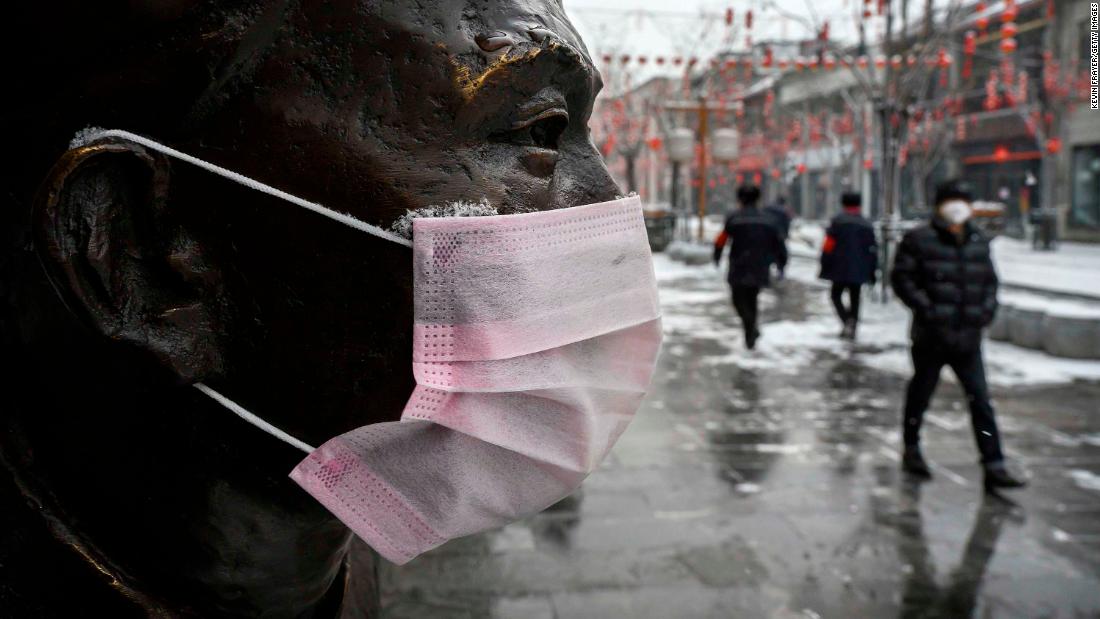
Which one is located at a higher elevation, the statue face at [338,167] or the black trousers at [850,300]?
the statue face at [338,167]

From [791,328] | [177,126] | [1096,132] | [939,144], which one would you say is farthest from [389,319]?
[939,144]

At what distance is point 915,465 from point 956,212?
63.6 inches

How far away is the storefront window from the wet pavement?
23.2 meters

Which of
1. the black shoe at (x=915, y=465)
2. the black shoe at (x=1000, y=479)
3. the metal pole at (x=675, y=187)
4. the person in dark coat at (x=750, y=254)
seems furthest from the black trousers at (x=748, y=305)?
the metal pole at (x=675, y=187)

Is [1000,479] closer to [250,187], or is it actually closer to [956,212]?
[956,212]

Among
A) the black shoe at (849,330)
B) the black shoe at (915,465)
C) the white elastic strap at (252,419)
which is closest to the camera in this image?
the white elastic strap at (252,419)

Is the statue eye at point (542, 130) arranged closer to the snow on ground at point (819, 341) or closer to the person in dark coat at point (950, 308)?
the person in dark coat at point (950, 308)

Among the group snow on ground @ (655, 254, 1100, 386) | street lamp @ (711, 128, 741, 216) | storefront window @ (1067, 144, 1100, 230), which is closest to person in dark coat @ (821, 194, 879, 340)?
snow on ground @ (655, 254, 1100, 386)

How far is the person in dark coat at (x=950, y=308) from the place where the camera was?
211 inches

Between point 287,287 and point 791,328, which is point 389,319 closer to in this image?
point 287,287

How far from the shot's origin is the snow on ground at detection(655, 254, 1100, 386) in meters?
8.74

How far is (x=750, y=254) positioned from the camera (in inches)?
397

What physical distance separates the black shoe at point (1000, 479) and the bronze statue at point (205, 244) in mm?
5149

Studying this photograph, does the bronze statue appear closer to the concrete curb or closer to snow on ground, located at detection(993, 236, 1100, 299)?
the concrete curb
